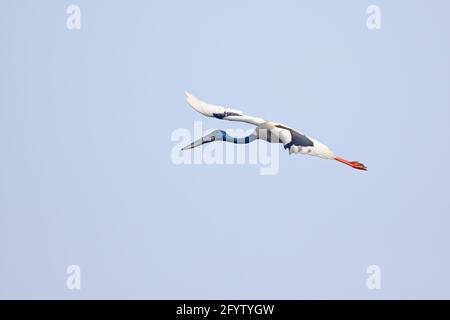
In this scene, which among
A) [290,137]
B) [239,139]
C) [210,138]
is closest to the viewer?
[290,137]

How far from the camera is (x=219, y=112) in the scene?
67.0 metres

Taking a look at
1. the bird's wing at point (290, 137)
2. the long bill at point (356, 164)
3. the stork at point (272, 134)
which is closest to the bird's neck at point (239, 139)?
the stork at point (272, 134)

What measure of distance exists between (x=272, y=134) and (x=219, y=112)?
190cm

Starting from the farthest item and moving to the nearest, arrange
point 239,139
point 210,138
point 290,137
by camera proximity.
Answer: point 210,138, point 239,139, point 290,137

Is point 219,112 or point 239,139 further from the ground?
point 219,112

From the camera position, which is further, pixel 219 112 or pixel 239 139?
pixel 239 139

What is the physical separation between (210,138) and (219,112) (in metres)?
1.27

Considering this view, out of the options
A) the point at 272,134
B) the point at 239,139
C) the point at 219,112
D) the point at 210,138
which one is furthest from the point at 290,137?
the point at 210,138

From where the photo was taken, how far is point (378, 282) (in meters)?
68.6

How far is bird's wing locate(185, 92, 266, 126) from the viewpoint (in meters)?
66.5

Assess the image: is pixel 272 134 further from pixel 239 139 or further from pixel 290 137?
pixel 239 139

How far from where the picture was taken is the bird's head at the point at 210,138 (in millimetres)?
67875

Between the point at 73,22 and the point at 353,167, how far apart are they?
11.0 m
